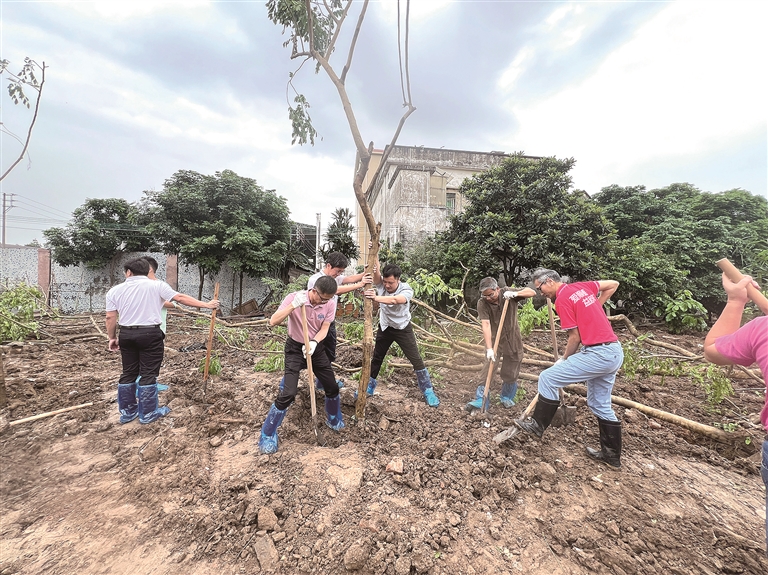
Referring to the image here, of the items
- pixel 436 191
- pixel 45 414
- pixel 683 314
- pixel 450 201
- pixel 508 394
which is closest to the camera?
pixel 45 414

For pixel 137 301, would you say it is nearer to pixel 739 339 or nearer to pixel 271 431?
pixel 271 431

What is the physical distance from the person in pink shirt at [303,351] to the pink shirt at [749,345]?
2472mm

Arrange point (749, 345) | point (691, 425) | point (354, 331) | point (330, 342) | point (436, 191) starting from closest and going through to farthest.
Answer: point (749, 345) < point (691, 425) < point (330, 342) < point (354, 331) < point (436, 191)

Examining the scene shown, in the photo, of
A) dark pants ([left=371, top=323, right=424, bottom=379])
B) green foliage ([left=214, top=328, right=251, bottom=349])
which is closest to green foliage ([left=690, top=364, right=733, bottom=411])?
dark pants ([left=371, top=323, right=424, bottom=379])

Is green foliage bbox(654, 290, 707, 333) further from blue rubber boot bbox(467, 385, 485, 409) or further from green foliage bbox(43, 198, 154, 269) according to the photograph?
green foliage bbox(43, 198, 154, 269)

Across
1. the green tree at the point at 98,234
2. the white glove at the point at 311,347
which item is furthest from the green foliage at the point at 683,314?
the green tree at the point at 98,234

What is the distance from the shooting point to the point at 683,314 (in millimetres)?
8734

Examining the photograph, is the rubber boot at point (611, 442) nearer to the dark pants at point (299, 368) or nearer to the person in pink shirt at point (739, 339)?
the person in pink shirt at point (739, 339)

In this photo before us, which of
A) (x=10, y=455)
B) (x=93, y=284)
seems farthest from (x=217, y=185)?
(x=10, y=455)

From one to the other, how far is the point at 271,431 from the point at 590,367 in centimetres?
273

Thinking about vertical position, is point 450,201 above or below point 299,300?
above

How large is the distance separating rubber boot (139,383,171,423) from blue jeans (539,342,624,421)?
12.6 feet

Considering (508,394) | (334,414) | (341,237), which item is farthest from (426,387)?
(341,237)

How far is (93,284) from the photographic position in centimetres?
1623
